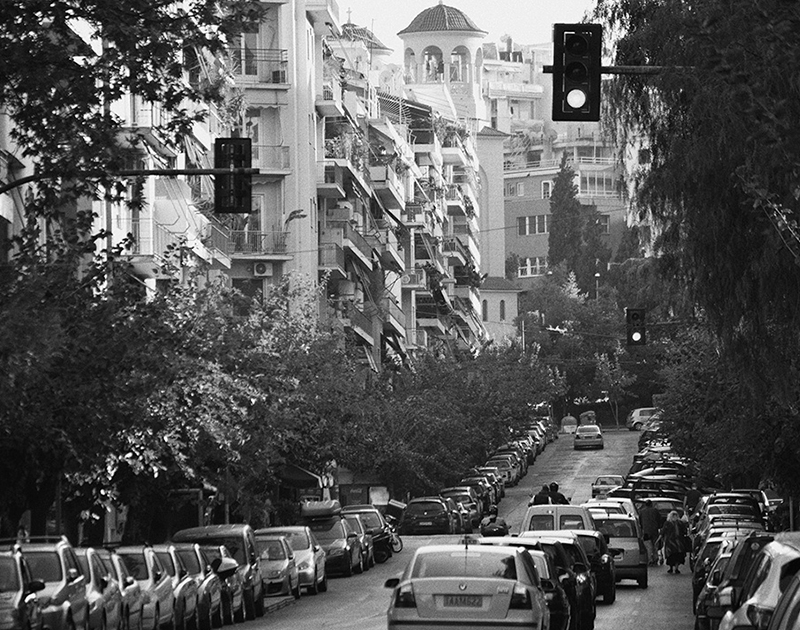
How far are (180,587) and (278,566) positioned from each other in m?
10.9

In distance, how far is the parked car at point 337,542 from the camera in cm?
4953

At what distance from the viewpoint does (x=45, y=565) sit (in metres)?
23.2

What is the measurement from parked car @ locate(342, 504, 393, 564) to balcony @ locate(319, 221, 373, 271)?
25616 millimetres

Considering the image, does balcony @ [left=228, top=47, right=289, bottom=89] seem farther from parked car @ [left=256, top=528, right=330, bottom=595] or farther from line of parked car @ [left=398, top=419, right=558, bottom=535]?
parked car @ [left=256, top=528, right=330, bottom=595]

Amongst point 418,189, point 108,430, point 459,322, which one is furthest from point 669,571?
point 459,322

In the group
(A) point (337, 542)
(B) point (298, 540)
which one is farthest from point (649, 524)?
(B) point (298, 540)

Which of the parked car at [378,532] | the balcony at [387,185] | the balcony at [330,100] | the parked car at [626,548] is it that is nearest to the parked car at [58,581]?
the parked car at [626,548]

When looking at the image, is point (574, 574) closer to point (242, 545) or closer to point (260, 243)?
point (242, 545)

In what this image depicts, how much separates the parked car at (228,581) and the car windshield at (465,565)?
377 inches

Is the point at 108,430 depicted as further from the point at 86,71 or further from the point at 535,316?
the point at 535,316

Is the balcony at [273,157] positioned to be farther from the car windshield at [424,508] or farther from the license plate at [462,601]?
the license plate at [462,601]

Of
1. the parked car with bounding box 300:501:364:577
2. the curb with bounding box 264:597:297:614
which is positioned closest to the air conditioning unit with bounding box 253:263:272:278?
the parked car with bounding box 300:501:364:577

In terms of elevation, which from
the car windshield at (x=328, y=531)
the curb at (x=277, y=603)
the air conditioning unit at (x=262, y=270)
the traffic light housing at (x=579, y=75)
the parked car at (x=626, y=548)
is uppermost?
the air conditioning unit at (x=262, y=270)

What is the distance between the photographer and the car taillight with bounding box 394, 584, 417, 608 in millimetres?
21266
